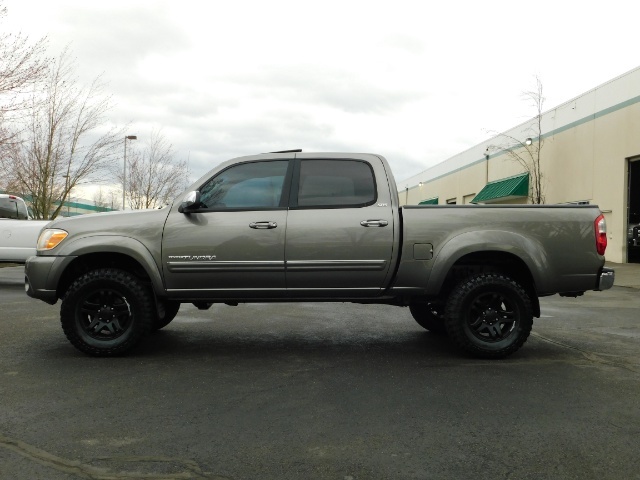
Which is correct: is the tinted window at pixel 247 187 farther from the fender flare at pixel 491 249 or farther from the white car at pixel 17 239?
the white car at pixel 17 239

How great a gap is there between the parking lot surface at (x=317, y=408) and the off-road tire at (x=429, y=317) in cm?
14

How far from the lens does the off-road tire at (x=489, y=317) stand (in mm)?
5785

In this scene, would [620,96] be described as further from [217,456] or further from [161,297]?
[217,456]

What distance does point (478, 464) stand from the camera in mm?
3232

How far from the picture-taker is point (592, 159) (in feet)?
75.1

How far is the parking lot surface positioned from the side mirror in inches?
57.4

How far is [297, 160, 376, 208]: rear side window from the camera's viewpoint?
5957 millimetres

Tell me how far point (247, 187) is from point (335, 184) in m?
0.89

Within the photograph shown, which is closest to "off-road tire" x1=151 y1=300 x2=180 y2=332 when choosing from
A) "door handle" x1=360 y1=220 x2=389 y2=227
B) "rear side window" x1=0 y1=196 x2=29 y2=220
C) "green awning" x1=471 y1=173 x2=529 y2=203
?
"door handle" x1=360 y1=220 x2=389 y2=227

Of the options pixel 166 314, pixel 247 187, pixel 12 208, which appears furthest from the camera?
pixel 12 208

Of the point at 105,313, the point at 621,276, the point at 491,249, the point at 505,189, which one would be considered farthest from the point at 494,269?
the point at 505,189

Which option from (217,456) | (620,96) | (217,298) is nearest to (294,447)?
(217,456)

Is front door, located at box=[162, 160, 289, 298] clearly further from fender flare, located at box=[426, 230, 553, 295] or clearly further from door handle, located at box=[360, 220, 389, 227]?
fender flare, located at box=[426, 230, 553, 295]

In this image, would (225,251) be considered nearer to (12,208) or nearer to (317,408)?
(317,408)
